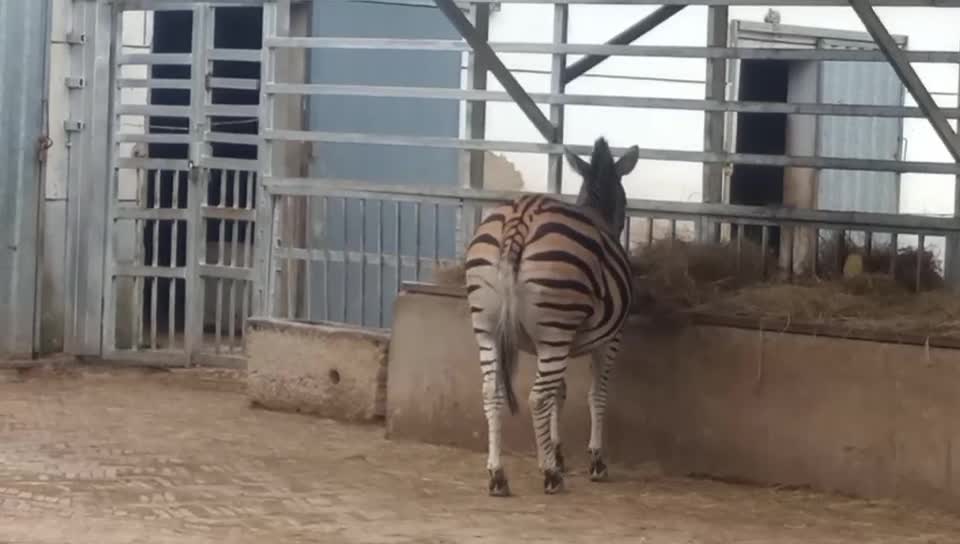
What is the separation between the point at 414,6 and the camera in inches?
532

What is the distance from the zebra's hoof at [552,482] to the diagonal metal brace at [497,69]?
2392 millimetres

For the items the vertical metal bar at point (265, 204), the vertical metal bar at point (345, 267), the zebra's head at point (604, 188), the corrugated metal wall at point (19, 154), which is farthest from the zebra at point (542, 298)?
the corrugated metal wall at point (19, 154)

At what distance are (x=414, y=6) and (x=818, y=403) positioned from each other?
6.21 m

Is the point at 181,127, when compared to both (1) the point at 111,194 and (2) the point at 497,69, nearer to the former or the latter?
(1) the point at 111,194

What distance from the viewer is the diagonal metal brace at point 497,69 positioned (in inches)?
388

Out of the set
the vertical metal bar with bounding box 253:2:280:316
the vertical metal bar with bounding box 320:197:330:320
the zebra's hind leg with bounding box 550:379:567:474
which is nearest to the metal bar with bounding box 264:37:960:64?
the vertical metal bar with bounding box 253:2:280:316

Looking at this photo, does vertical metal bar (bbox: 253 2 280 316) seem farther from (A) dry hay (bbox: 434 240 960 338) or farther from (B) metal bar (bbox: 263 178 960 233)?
(A) dry hay (bbox: 434 240 960 338)

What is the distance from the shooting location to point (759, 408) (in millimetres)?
8617

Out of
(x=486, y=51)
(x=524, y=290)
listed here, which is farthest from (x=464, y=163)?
(x=524, y=290)

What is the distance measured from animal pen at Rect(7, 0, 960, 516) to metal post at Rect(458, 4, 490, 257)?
14 millimetres

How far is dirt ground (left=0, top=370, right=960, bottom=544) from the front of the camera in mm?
7367

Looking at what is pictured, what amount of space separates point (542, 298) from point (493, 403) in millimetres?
633

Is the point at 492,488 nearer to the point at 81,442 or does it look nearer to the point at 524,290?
the point at 524,290

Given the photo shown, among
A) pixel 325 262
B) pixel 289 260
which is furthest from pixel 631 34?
pixel 289 260
